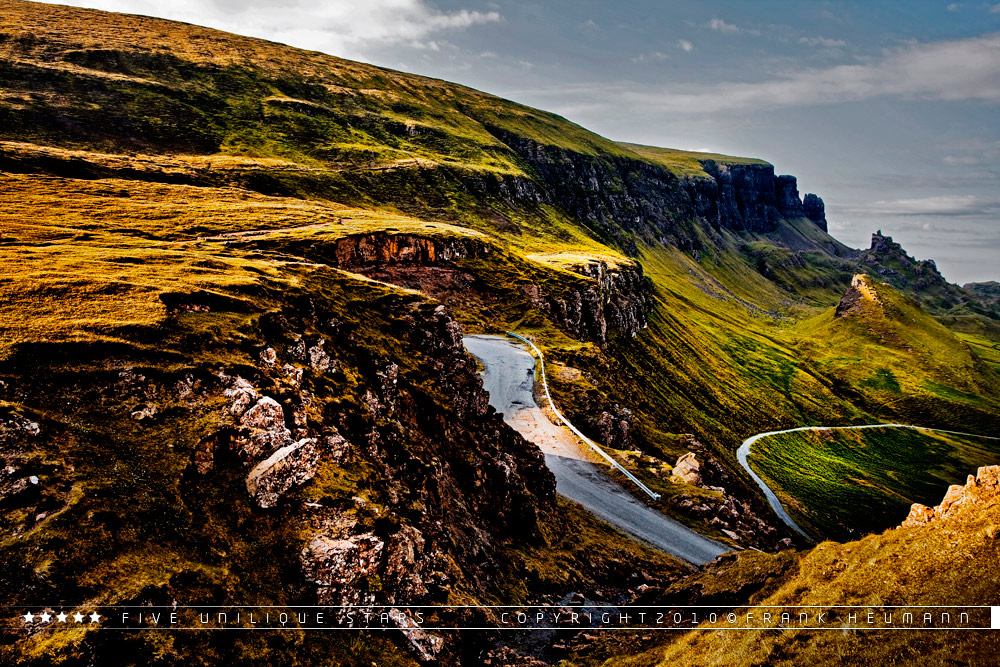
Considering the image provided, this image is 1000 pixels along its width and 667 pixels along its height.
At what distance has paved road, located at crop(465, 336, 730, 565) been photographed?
4223 cm

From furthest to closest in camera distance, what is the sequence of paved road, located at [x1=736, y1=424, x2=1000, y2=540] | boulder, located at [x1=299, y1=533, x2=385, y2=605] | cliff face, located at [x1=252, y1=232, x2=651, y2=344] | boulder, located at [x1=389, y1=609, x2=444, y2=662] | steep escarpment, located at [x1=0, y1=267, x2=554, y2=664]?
paved road, located at [x1=736, y1=424, x2=1000, y2=540] < cliff face, located at [x1=252, y1=232, x2=651, y2=344] < boulder, located at [x1=389, y1=609, x2=444, y2=662] < boulder, located at [x1=299, y1=533, x2=385, y2=605] < steep escarpment, located at [x1=0, y1=267, x2=554, y2=664]

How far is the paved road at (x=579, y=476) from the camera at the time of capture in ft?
139

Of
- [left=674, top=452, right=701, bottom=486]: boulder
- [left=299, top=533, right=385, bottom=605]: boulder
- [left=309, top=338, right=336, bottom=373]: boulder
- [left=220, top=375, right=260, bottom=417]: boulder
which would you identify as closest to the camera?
[left=299, top=533, right=385, bottom=605]: boulder

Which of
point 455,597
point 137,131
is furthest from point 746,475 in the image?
point 137,131

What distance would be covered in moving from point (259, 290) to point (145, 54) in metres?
197

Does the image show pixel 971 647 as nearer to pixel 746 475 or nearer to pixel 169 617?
pixel 169 617

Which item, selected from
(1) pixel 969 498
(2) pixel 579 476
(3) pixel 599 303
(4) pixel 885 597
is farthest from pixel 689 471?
(3) pixel 599 303

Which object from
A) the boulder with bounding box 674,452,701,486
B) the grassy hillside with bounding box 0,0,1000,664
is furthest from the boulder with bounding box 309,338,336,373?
the boulder with bounding box 674,452,701,486

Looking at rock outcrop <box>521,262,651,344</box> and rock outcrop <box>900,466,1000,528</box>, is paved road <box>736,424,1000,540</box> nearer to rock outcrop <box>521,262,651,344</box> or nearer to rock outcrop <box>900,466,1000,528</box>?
rock outcrop <box>521,262,651,344</box>

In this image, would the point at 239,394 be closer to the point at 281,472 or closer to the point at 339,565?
the point at 281,472

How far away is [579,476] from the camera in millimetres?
48344

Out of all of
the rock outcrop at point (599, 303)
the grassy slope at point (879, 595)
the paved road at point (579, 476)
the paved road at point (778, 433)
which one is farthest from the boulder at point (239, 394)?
the paved road at point (778, 433)

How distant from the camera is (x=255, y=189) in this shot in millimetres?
115062

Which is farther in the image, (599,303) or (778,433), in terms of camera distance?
(778,433)
